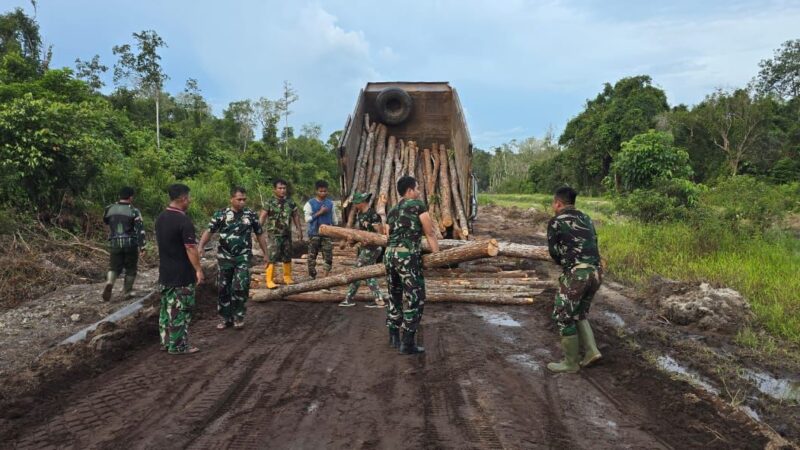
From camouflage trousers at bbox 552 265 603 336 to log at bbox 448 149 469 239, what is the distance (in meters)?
4.42

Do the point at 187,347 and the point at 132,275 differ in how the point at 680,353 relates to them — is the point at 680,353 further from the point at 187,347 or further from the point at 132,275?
the point at 132,275

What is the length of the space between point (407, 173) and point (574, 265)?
598cm

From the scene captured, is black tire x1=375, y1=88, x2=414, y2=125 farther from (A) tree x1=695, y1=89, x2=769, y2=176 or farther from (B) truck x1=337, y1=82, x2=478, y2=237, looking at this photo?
(A) tree x1=695, y1=89, x2=769, y2=176

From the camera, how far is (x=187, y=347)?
543 centimetres

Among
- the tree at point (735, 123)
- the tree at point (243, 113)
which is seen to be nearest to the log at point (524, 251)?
the tree at point (735, 123)

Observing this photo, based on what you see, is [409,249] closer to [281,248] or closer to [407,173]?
[281,248]

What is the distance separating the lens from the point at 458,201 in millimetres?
9977

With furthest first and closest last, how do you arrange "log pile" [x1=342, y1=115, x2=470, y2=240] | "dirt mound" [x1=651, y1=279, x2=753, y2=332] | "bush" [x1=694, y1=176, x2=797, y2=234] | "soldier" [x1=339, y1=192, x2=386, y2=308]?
"bush" [x1=694, y1=176, x2=797, y2=234] → "log pile" [x1=342, y1=115, x2=470, y2=240] → "soldier" [x1=339, y1=192, x2=386, y2=308] → "dirt mound" [x1=651, y1=279, x2=753, y2=332]

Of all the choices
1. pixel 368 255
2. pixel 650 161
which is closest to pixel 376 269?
pixel 368 255

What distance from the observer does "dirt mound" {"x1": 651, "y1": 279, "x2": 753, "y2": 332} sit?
645 cm

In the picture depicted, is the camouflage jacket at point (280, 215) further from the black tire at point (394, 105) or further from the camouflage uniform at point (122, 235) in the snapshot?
the black tire at point (394, 105)

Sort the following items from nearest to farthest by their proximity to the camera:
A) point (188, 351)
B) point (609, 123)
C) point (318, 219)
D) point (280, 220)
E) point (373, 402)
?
point (373, 402)
point (188, 351)
point (280, 220)
point (318, 219)
point (609, 123)

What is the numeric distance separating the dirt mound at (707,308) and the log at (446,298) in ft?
5.95

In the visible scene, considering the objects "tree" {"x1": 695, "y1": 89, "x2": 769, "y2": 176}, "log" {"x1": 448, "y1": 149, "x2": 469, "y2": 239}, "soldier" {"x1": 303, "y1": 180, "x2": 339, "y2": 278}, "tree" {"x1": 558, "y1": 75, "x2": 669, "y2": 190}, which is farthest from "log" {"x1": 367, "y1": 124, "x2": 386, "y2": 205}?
"tree" {"x1": 695, "y1": 89, "x2": 769, "y2": 176}
